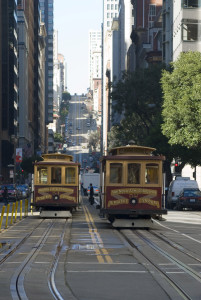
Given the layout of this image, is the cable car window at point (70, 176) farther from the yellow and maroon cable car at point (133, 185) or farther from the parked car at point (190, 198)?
the parked car at point (190, 198)

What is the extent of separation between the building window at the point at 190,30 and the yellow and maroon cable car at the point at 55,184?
46989 mm

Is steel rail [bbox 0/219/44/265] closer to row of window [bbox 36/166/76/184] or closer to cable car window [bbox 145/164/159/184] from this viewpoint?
cable car window [bbox 145/164/159/184]

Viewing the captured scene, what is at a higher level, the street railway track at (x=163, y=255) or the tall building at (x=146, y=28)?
the tall building at (x=146, y=28)

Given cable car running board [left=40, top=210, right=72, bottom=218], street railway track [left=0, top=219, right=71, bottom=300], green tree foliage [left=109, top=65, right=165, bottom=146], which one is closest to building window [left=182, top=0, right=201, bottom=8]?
green tree foliage [left=109, top=65, right=165, bottom=146]

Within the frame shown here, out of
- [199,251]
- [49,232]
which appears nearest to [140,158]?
[49,232]

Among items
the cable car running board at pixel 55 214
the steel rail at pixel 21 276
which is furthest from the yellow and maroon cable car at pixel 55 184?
the steel rail at pixel 21 276

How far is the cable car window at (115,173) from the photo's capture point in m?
32.1

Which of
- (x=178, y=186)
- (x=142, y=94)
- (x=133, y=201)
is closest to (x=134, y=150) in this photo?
(x=133, y=201)

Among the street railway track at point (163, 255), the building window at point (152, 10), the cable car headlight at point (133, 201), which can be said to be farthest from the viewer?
the building window at point (152, 10)

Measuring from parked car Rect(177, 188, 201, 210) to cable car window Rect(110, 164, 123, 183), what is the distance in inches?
940

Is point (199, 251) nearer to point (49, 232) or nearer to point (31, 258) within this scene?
point (31, 258)

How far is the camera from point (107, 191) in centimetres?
3212

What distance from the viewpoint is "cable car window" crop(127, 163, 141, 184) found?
3198 cm

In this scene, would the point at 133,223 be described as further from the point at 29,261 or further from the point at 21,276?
the point at 21,276
